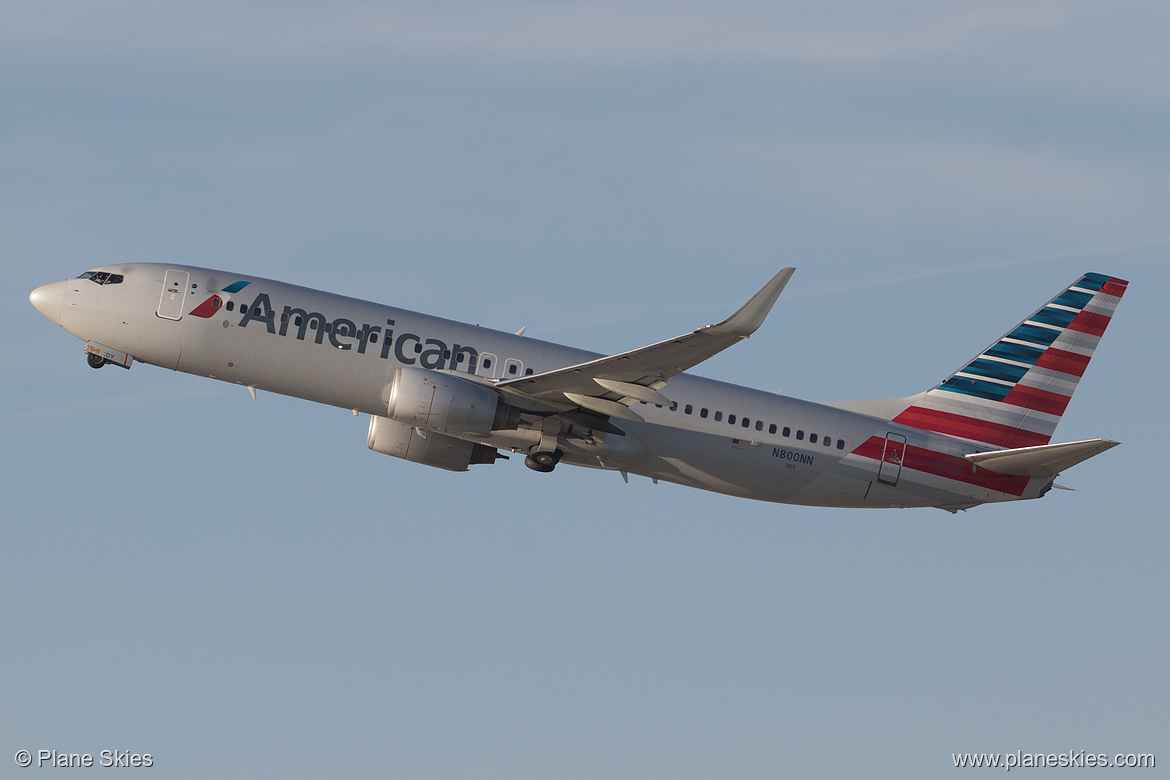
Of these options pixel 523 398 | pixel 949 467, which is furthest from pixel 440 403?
pixel 949 467

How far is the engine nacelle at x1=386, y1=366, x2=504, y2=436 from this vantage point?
3819 cm

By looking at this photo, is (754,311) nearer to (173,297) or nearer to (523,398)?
(523,398)

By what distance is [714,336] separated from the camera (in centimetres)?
3494

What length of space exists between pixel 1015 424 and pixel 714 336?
16.8 metres

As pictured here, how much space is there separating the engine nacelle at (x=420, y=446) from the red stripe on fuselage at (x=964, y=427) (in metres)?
15.1

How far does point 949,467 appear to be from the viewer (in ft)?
144

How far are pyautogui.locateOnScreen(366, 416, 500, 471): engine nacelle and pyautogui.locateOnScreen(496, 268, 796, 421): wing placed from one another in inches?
175

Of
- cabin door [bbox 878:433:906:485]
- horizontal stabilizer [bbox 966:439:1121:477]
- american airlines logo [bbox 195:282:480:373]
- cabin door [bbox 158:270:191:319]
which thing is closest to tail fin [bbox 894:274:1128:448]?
cabin door [bbox 878:433:906:485]

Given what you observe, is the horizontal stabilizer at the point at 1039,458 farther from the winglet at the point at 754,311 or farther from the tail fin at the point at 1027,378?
the winglet at the point at 754,311

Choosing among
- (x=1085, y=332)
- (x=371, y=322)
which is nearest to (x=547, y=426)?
(x=371, y=322)

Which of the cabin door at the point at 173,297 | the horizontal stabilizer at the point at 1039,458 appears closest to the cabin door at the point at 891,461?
the horizontal stabilizer at the point at 1039,458

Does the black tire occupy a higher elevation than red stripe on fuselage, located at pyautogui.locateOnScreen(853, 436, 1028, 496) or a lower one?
lower

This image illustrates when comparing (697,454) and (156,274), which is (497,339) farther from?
(156,274)

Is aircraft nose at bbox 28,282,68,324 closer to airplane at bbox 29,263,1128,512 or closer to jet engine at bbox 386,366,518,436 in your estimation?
airplane at bbox 29,263,1128,512
